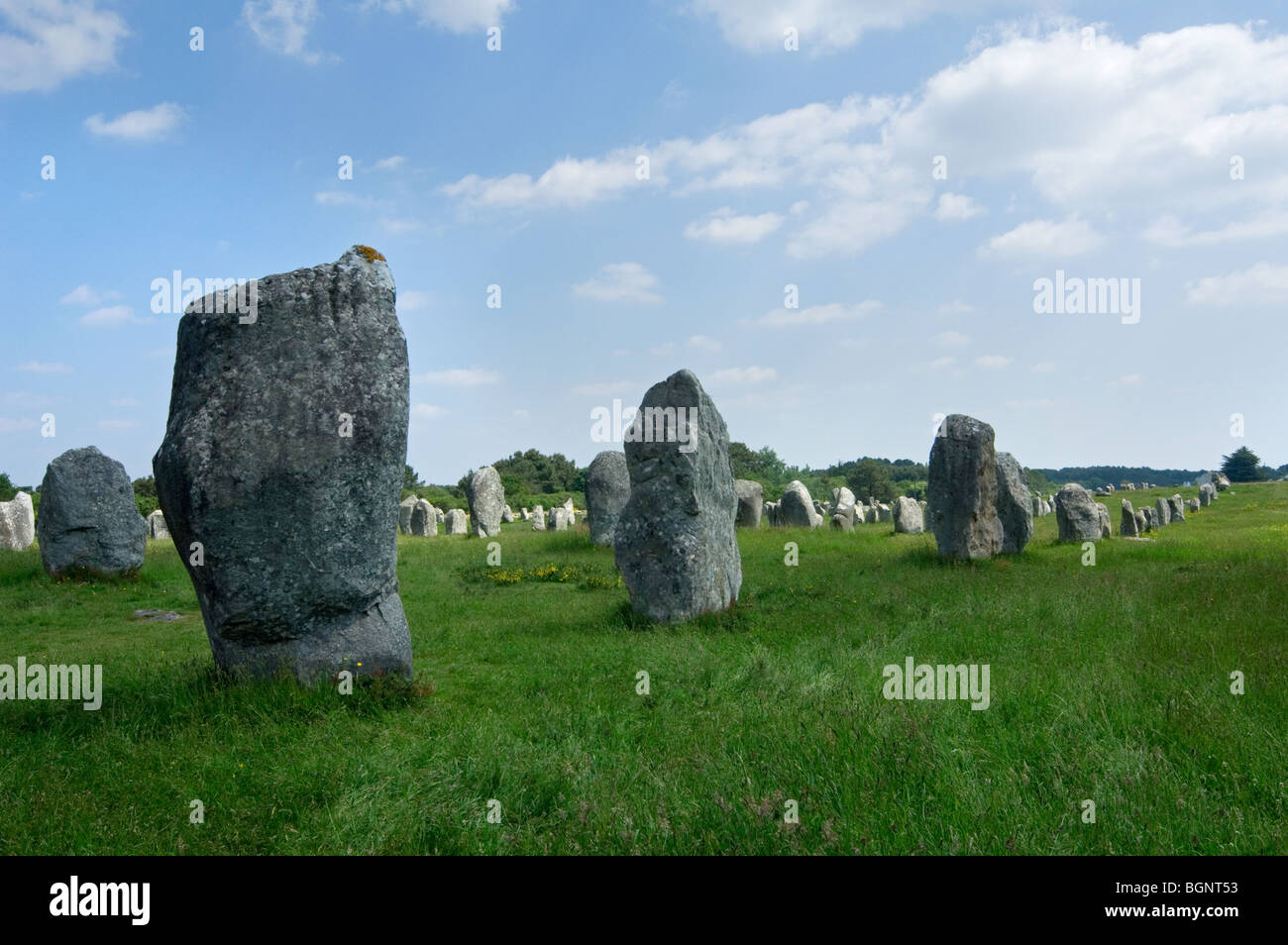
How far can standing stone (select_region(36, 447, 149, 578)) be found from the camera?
16.8 m

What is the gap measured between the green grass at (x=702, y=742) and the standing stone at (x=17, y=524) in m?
A: 19.0

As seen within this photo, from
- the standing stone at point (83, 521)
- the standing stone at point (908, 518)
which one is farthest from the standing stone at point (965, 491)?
the standing stone at point (83, 521)

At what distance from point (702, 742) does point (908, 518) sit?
2539cm

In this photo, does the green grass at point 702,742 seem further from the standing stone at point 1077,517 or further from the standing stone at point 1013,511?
the standing stone at point 1077,517

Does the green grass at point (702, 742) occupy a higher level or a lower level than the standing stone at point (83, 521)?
lower

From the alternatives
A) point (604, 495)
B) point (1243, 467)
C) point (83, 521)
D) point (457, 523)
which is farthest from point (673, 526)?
point (1243, 467)

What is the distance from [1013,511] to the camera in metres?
19.3

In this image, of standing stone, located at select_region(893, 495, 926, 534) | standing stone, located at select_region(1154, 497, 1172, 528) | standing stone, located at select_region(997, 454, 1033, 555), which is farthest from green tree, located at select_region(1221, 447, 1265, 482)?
standing stone, located at select_region(997, 454, 1033, 555)

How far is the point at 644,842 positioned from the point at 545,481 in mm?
66352

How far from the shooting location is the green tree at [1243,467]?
236 feet

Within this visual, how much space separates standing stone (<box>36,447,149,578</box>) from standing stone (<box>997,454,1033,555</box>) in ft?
61.0
